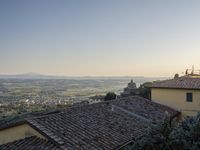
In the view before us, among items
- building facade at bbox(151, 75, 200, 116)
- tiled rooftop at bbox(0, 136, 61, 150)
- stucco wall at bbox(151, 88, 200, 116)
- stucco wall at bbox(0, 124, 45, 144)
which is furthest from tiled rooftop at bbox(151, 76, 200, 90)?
tiled rooftop at bbox(0, 136, 61, 150)

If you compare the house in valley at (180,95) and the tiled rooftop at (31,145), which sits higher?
the house in valley at (180,95)

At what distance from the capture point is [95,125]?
1531cm

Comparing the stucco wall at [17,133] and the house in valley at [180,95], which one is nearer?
the stucco wall at [17,133]

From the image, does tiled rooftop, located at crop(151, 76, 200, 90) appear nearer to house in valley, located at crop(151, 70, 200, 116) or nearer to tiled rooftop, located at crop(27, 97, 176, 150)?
house in valley, located at crop(151, 70, 200, 116)

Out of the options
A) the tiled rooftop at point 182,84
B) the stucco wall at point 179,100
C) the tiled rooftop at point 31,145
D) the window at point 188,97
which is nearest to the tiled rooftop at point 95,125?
the tiled rooftop at point 31,145

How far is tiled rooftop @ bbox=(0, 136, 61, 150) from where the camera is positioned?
11.9m

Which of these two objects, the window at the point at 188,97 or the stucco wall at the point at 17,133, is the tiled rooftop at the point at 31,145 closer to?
the stucco wall at the point at 17,133

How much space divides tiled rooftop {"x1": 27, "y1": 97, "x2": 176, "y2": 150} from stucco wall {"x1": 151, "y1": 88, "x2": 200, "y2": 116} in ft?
13.1

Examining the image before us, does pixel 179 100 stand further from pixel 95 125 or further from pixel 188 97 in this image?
pixel 95 125

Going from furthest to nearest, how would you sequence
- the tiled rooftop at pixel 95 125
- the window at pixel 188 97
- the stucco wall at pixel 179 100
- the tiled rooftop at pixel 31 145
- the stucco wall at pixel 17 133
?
the window at pixel 188 97 → the stucco wall at pixel 179 100 → the stucco wall at pixel 17 133 → the tiled rooftop at pixel 95 125 → the tiled rooftop at pixel 31 145

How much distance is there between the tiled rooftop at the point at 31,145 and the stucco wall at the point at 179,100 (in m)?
15.1

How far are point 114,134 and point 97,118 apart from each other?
2351 millimetres

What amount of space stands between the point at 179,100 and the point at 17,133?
1523 cm

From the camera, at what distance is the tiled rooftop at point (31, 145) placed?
11917 millimetres
